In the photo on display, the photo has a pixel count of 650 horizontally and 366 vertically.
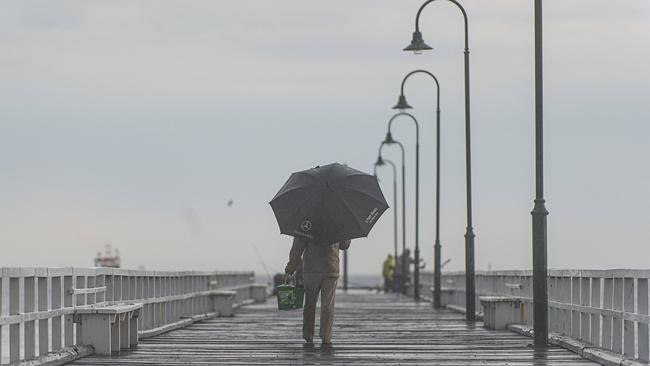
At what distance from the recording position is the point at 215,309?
1463 inches

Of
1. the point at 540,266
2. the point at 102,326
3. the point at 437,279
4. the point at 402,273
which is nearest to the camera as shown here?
the point at 102,326

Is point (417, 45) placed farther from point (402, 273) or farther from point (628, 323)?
point (402, 273)

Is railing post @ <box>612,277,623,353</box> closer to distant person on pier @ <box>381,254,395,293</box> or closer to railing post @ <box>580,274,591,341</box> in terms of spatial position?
railing post @ <box>580,274,591,341</box>

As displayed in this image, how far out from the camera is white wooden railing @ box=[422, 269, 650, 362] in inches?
712

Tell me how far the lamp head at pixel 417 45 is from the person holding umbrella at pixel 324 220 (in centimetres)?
1214

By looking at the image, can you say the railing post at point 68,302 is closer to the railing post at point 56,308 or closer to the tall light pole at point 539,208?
the railing post at point 56,308

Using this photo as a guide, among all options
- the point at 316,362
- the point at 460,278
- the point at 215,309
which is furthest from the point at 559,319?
the point at 460,278

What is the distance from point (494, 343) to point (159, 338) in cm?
537

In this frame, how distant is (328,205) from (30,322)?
598cm

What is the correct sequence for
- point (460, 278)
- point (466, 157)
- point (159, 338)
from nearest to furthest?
1. point (159, 338)
2. point (466, 157)
3. point (460, 278)

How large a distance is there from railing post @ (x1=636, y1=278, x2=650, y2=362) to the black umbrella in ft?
18.1

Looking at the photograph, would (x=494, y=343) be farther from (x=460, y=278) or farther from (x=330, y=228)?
(x=460, y=278)

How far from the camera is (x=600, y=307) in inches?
808

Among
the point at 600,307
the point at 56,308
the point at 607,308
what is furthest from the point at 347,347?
the point at 56,308
